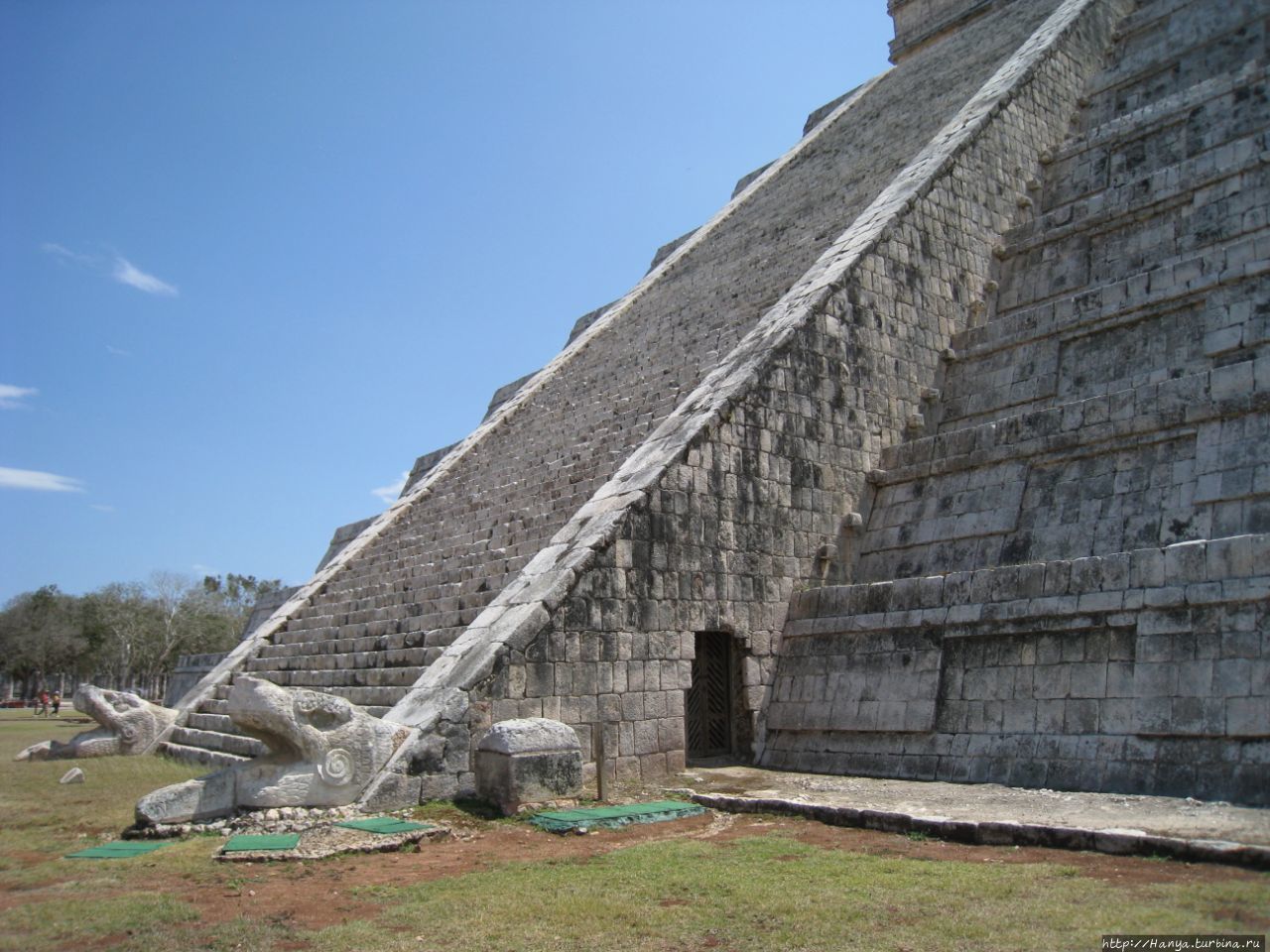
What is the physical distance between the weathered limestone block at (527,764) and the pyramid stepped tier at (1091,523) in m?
2.46

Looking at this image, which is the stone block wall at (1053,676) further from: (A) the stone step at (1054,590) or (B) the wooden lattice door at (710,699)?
(B) the wooden lattice door at (710,699)

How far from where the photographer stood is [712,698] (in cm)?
919

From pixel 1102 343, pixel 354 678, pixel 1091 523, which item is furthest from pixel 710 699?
pixel 1102 343

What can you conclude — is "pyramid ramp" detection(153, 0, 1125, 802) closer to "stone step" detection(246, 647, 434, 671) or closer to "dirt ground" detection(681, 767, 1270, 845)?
"stone step" detection(246, 647, 434, 671)

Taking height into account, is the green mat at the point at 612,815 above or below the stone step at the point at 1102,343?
below

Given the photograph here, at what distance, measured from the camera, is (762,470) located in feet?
30.9

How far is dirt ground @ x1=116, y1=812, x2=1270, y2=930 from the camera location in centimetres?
452

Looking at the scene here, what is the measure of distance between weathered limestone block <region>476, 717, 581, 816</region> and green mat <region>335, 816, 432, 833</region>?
610 millimetres

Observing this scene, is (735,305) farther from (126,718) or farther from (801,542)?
(126,718)

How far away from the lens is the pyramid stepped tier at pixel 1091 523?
21.0ft

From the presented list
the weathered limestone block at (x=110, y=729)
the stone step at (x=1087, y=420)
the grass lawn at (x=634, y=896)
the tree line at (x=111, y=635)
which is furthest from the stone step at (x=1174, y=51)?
the tree line at (x=111, y=635)

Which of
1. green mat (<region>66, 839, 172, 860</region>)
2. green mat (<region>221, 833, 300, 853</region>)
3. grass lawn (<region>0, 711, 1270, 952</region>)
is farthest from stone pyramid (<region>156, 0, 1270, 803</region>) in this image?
grass lawn (<region>0, 711, 1270, 952</region>)

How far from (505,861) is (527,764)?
1311 millimetres

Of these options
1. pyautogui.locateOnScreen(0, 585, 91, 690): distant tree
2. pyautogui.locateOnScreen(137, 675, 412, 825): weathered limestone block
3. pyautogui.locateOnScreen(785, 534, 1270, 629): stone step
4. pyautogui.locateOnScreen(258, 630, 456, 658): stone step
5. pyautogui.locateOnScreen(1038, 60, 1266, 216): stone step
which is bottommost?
pyautogui.locateOnScreen(0, 585, 91, 690): distant tree
